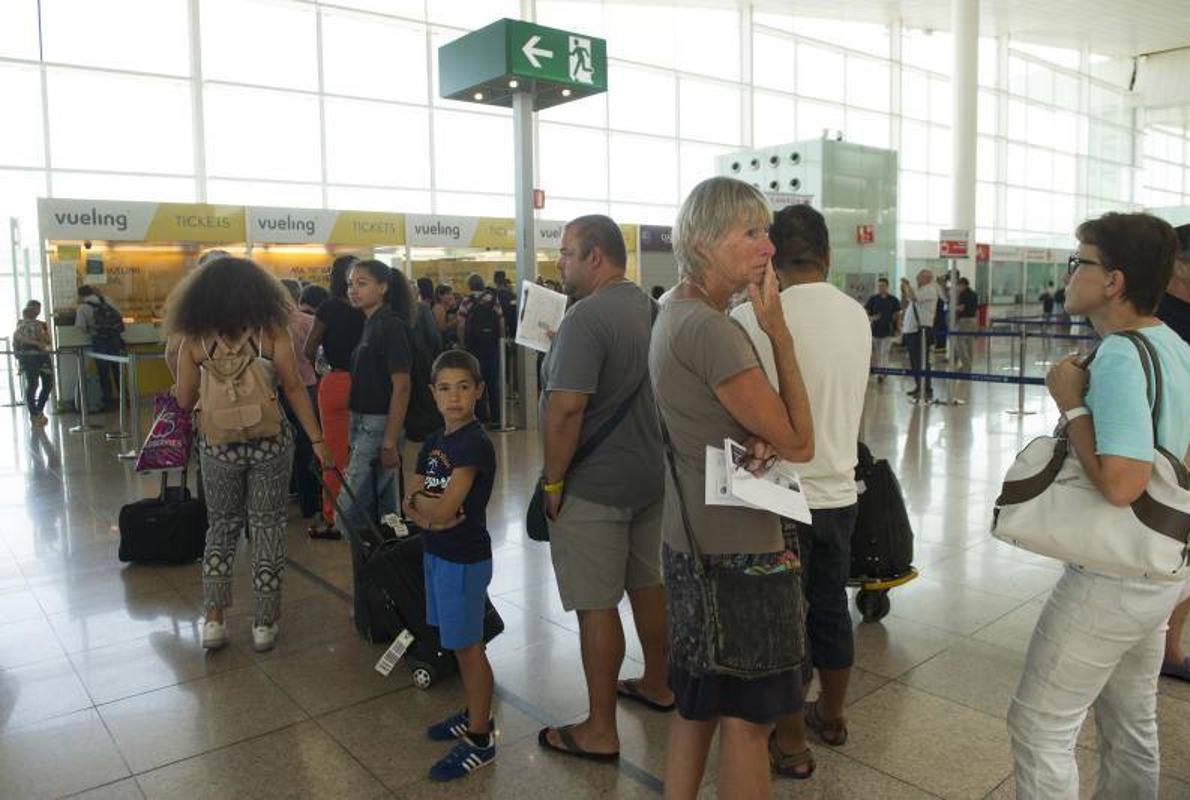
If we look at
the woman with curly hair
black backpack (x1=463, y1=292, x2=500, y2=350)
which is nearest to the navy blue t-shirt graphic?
the woman with curly hair

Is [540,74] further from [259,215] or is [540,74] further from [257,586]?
[259,215]

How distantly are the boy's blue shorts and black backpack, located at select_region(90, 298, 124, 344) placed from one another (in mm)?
11167

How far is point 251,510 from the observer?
11.7 feet

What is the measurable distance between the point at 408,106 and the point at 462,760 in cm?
1773

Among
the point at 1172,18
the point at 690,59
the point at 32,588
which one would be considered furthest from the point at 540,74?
the point at 1172,18

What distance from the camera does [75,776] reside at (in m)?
2.69

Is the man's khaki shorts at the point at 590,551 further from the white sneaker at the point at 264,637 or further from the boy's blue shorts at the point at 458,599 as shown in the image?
the white sneaker at the point at 264,637

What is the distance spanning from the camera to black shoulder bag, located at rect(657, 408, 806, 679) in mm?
1781

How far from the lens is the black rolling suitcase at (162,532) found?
477 cm

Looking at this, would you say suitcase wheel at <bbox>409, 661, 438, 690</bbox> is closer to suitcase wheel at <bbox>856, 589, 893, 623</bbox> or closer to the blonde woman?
the blonde woman

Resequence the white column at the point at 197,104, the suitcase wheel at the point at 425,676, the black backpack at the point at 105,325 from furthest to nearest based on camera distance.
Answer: the white column at the point at 197,104, the black backpack at the point at 105,325, the suitcase wheel at the point at 425,676

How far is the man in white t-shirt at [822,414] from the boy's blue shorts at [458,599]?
96 centimetres

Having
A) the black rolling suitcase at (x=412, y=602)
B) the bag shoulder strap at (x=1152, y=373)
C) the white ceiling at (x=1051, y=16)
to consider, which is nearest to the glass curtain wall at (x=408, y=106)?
the white ceiling at (x=1051, y=16)

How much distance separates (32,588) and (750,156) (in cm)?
1410
